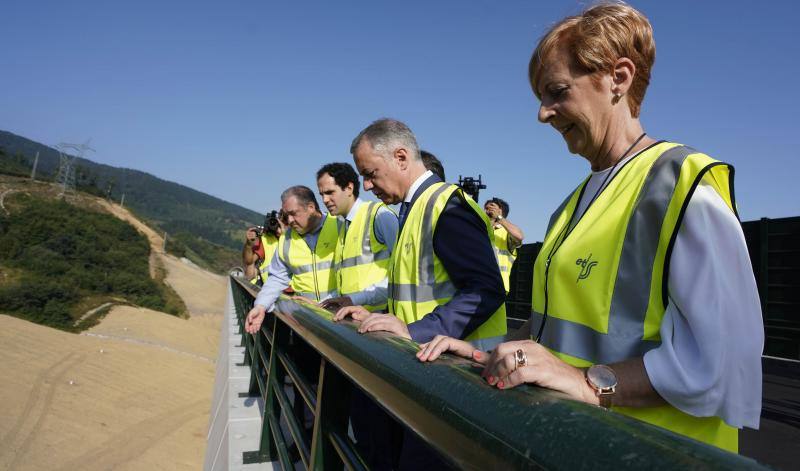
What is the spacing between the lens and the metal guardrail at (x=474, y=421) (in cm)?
48

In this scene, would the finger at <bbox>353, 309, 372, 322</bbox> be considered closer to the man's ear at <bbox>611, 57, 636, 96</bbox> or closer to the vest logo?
the vest logo

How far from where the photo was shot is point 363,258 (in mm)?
3301

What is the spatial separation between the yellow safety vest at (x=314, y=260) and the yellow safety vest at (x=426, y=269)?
2387 millimetres

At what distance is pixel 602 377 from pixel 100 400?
1281cm

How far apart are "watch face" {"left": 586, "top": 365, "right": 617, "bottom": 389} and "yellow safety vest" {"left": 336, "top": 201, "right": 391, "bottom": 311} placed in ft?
7.37

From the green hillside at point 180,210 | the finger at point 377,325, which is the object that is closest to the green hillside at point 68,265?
the finger at point 377,325

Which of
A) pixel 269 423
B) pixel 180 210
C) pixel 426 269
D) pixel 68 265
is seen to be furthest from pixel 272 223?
pixel 180 210

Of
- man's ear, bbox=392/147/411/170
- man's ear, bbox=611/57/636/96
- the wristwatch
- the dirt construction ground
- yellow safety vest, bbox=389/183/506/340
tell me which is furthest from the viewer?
the dirt construction ground

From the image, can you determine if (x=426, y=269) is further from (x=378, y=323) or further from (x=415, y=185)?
(x=378, y=323)

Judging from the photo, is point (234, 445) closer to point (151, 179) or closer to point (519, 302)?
point (519, 302)

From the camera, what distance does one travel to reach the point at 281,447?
7.57ft

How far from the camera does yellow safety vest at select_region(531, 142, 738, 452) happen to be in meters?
0.99

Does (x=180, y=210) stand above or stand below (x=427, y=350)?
above

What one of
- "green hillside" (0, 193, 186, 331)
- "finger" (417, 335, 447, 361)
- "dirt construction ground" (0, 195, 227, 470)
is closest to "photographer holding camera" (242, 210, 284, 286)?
"dirt construction ground" (0, 195, 227, 470)
